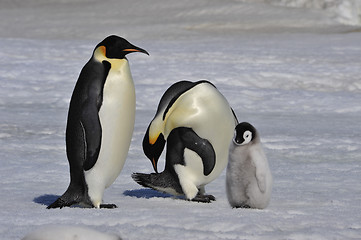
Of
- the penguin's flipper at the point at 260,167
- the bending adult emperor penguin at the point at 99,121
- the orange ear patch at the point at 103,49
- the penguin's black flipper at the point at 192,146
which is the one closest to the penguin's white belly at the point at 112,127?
the bending adult emperor penguin at the point at 99,121

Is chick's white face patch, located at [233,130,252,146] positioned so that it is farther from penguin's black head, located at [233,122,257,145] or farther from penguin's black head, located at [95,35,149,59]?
penguin's black head, located at [95,35,149,59]

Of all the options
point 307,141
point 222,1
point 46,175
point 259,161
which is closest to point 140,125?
point 307,141

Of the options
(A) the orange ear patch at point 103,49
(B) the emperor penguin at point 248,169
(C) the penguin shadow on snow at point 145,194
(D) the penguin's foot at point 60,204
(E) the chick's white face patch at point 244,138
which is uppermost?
(A) the orange ear patch at point 103,49

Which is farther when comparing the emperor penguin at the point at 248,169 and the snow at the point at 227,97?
the emperor penguin at the point at 248,169

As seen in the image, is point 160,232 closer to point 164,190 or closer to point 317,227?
point 317,227

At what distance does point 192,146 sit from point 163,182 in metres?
0.24

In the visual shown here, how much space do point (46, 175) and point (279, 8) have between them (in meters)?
16.1

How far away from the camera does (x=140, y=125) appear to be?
7422mm

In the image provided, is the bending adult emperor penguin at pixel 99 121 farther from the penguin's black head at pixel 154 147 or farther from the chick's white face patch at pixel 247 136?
the chick's white face patch at pixel 247 136

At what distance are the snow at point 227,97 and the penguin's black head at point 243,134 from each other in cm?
32

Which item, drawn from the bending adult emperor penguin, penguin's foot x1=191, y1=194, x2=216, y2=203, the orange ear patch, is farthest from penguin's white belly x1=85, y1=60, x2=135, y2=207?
penguin's foot x1=191, y1=194, x2=216, y2=203

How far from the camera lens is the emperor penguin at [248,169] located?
11.7 feet

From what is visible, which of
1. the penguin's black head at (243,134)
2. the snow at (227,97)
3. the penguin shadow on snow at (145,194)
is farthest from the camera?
the penguin shadow on snow at (145,194)

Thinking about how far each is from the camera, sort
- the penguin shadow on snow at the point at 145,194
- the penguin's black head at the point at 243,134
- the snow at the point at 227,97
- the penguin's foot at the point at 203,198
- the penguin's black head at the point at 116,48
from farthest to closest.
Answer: the penguin shadow on snow at the point at 145,194
the penguin's foot at the point at 203,198
the penguin's black head at the point at 116,48
the penguin's black head at the point at 243,134
the snow at the point at 227,97
